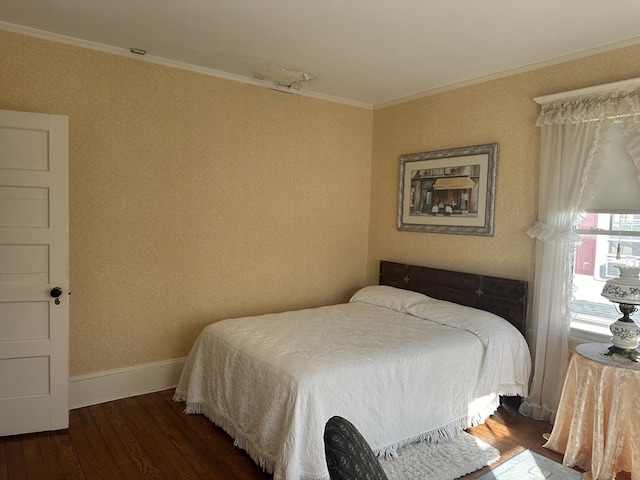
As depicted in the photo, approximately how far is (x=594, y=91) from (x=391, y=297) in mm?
2161

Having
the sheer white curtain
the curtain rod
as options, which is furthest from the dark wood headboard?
the curtain rod

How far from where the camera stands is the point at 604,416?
242 cm

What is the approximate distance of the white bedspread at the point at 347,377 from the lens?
7.50 ft

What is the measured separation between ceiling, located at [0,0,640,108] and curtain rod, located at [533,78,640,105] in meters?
0.28

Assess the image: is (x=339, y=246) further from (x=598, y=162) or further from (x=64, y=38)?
(x=64, y=38)

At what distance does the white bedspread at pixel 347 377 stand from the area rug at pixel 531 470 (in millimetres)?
365

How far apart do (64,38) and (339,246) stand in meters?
2.91

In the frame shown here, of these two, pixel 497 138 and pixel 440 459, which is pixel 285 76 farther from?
pixel 440 459

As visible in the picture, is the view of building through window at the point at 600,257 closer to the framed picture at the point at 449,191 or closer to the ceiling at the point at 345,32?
the framed picture at the point at 449,191

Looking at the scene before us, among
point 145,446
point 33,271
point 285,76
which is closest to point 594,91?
point 285,76

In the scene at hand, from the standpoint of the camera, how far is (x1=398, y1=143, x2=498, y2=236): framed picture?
3596 mm

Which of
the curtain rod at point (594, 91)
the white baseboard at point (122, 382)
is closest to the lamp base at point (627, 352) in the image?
the curtain rod at point (594, 91)

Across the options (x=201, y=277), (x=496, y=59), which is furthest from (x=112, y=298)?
(x=496, y=59)

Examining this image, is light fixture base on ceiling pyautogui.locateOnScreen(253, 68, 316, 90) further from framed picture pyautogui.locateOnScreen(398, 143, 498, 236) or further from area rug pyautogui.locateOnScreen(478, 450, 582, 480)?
area rug pyautogui.locateOnScreen(478, 450, 582, 480)
